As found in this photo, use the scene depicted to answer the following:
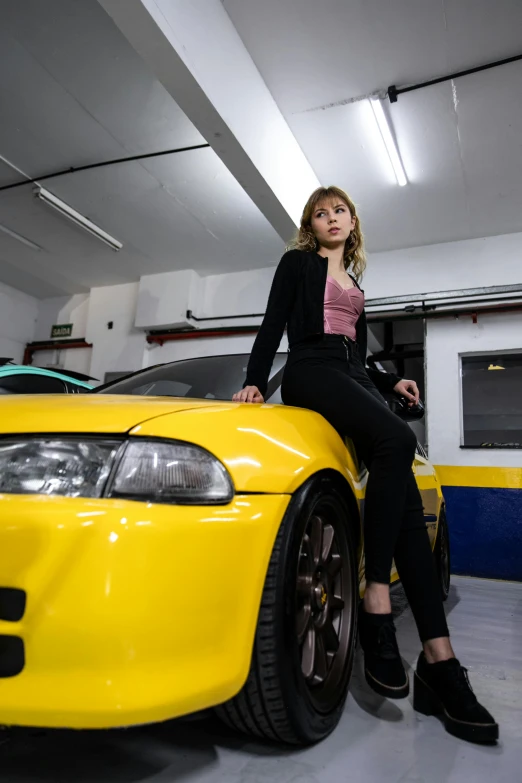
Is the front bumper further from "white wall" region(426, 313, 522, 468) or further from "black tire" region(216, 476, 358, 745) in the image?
"white wall" region(426, 313, 522, 468)

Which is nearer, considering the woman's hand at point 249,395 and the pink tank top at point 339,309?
the woman's hand at point 249,395

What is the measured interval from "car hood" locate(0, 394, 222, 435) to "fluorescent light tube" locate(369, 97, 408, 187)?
3.80m

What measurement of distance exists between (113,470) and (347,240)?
1380 mm

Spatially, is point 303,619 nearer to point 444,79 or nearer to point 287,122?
point 444,79

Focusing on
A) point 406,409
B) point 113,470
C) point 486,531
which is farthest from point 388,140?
point 113,470

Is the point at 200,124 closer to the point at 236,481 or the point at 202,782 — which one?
the point at 236,481

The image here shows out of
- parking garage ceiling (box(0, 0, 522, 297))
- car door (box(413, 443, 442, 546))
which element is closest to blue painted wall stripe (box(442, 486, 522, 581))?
car door (box(413, 443, 442, 546))

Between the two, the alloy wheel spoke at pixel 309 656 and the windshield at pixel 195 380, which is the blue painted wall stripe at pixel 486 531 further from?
the alloy wheel spoke at pixel 309 656

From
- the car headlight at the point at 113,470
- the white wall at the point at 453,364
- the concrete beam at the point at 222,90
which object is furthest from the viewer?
the white wall at the point at 453,364

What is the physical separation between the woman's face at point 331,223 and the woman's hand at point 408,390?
0.58m

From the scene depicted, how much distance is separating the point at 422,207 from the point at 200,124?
2723 mm

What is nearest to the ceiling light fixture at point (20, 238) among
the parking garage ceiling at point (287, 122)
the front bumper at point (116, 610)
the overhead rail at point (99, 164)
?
the parking garage ceiling at point (287, 122)

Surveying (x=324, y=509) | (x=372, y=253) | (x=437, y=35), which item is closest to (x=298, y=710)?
(x=324, y=509)

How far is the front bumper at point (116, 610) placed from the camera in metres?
0.80
